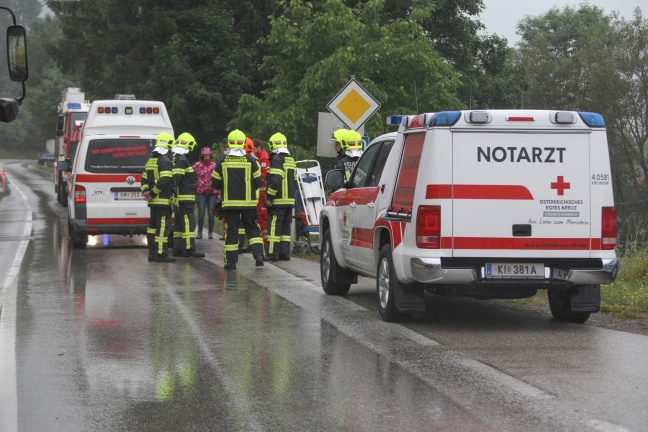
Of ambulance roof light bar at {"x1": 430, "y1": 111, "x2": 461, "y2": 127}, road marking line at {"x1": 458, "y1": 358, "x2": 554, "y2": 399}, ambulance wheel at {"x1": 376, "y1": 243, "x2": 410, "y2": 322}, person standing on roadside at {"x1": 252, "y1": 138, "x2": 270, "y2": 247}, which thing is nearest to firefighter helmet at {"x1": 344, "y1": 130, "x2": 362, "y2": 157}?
person standing on roadside at {"x1": 252, "y1": 138, "x2": 270, "y2": 247}

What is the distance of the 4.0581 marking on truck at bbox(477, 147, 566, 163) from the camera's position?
9.84 metres

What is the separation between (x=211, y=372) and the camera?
7.89 m

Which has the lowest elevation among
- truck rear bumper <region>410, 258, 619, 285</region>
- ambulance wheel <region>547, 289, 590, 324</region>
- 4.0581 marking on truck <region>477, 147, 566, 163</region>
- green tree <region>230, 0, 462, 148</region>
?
ambulance wheel <region>547, 289, 590, 324</region>

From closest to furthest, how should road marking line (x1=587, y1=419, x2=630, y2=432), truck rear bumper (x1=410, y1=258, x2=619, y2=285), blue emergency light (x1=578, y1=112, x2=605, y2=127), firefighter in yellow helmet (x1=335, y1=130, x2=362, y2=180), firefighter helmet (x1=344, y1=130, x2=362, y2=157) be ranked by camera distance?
road marking line (x1=587, y1=419, x2=630, y2=432) < truck rear bumper (x1=410, y1=258, x2=619, y2=285) < blue emergency light (x1=578, y1=112, x2=605, y2=127) < firefighter in yellow helmet (x1=335, y1=130, x2=362, y2=180) < firefighter helmet (x1=344, y1=130, x2=362, y2=157)

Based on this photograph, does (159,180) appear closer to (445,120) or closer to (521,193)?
(445,120)

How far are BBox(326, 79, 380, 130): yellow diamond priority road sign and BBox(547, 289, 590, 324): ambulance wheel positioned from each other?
736cm

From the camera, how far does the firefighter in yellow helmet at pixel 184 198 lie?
58.7ft

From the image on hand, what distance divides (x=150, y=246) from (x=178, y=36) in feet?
73.2

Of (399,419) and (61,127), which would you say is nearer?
(399,419)

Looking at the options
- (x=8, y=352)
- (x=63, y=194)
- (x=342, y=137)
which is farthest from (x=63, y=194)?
(x=8, y=352)

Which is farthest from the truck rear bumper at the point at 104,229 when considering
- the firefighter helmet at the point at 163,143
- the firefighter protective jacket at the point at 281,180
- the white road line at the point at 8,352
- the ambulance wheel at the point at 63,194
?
the ambulance wheel at the point at 63,194

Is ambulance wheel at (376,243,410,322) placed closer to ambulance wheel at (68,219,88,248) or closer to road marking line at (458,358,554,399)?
road marking line at (458,358,554,399)

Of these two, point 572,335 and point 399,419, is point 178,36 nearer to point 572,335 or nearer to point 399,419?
point 572,335

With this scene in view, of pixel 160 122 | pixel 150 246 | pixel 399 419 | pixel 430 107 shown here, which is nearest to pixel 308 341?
pixel 399 419
